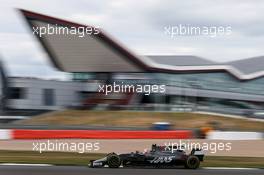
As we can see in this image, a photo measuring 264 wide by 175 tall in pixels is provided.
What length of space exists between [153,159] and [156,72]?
4153 centimetres

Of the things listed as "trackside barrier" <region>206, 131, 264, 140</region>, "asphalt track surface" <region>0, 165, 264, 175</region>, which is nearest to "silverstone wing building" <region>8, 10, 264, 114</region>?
"trackside barrier" <region>206, 131, 264, 140</region>

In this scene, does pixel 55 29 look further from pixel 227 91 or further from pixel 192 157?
pixel 192 157

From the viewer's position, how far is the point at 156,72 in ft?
174

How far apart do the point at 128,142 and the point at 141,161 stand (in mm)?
8827

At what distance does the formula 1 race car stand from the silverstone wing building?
82.5ft

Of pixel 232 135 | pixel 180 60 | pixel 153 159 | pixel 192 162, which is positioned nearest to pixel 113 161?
pixel 153 159

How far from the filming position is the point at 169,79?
53.5 metres

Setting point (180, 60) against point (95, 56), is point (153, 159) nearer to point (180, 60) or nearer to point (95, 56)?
point (95, 56)

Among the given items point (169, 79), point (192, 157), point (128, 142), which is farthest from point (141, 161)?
point (169, 79)

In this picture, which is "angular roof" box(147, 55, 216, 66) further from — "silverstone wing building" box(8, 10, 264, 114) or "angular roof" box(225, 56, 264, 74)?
"angular roof" box(225, 56, 264, 74)

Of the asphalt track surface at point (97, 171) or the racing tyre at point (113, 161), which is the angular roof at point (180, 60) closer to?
the asphalt track surface at point (97, 171)

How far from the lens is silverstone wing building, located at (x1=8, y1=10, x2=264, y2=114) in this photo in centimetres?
4391

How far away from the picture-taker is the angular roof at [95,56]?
146ft

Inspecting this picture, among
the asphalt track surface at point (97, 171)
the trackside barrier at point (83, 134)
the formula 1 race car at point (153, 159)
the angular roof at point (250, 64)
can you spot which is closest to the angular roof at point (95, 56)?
the angular roof at point (250, 64)
